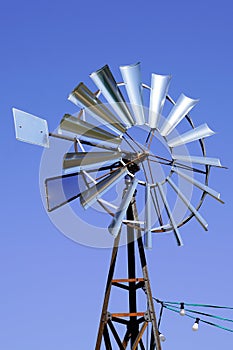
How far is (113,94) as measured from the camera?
1365 cm

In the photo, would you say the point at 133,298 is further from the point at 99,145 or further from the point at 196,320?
the point at 99,145

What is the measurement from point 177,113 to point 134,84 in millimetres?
911

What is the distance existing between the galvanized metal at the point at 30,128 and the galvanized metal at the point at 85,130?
309mm

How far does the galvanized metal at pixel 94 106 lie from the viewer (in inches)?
522

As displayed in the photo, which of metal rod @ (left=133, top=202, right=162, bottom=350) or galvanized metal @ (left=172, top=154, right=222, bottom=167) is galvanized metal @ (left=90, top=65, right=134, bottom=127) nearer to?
galvanized metal @ (left=172, top=154, right=222, bottom=167)

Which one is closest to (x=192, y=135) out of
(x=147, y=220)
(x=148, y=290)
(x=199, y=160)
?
(x=199, y=160)

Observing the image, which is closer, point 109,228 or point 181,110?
point 109,228

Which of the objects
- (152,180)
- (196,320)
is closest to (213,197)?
(152,180)

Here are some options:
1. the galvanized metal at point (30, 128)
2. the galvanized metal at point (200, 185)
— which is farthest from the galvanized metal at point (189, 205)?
the galvanized metal at point (30, 128)

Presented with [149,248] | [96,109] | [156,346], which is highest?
[96,109]

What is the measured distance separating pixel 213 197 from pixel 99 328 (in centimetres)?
284

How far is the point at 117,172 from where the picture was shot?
1353 centimetres

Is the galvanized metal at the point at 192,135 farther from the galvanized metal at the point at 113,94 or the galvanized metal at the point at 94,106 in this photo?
the galvanized metal at the point at 94,106

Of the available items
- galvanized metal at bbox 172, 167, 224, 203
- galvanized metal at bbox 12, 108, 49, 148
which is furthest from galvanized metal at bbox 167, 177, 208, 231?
galvanized metal at bbox 12, 108, 49, 148
